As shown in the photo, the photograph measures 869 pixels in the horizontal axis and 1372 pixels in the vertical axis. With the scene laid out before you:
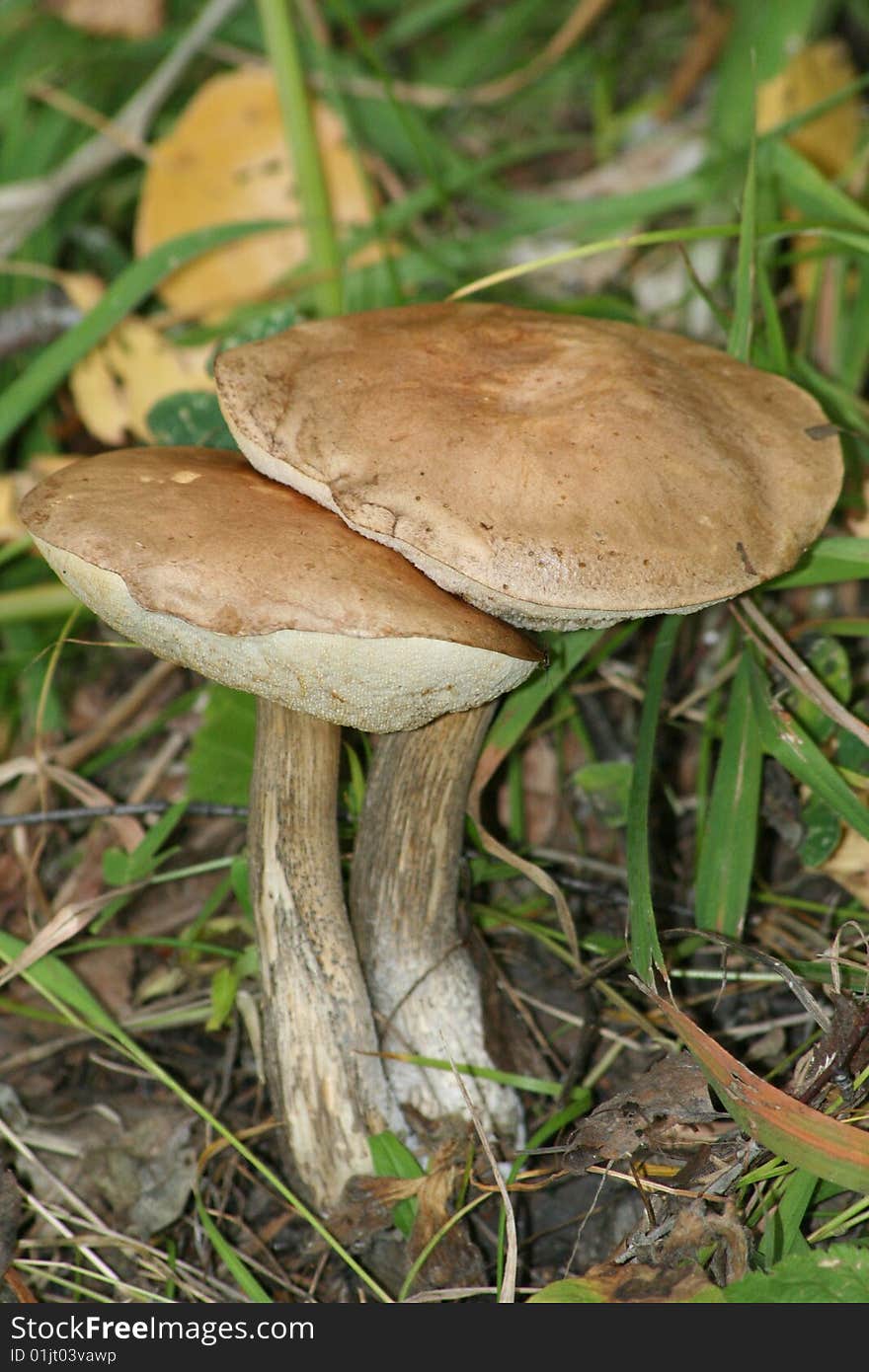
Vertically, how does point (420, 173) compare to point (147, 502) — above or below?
above

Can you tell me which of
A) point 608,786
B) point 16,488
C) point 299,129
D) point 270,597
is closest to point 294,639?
point 270,597

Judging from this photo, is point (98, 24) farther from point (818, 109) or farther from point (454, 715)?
point (454, 715)

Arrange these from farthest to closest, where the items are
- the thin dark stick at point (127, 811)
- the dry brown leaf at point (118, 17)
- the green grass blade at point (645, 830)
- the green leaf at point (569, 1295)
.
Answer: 1. the dry brown leaf at point (118, 17)
2. the thin dark stick at point (127, 811)
3. the green grass blade at point (645, 830)
4. the green leaf at point (569, 1295)

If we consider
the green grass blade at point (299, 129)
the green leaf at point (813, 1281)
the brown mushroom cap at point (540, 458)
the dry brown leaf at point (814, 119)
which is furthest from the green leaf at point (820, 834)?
the green grass blade at point (299, 129)

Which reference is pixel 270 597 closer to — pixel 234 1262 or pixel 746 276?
pixel 234 1262

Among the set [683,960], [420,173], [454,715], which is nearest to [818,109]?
[420,173]

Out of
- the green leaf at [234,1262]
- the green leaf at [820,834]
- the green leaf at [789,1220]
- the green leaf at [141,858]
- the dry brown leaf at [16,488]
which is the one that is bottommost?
the green leaf at [234,1262]

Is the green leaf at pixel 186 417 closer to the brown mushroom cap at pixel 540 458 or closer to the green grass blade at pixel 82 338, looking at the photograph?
the green grass blade at pixel 82 338
